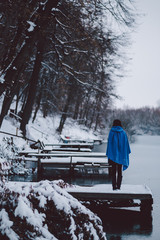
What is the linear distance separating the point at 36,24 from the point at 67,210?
867 cm

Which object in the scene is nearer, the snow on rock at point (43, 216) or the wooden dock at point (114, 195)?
the snow on rock at point (43, 216)

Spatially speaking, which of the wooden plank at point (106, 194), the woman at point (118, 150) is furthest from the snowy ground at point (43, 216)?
the woman at point (118, 150)

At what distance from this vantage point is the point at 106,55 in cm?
1401

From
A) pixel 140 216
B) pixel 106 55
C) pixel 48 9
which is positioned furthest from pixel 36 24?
pixel 140 216

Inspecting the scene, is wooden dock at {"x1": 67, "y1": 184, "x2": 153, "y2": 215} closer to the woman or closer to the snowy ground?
the woman

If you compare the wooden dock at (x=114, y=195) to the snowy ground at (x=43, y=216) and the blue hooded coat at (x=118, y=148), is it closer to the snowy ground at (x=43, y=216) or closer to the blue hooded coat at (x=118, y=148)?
the blue hooded coat at (x=118, y=148)

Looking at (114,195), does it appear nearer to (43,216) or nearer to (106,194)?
(106,194)

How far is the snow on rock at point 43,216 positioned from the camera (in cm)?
283

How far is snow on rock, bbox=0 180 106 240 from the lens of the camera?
283 centimetres

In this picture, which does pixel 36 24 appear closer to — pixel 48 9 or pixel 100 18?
pixel 48 9

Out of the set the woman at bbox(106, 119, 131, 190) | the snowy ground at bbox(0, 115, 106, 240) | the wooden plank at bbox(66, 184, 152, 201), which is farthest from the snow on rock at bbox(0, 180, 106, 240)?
the woman at bbox(106, 119, 131, 190)

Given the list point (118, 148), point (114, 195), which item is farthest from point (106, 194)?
point (118, 148)

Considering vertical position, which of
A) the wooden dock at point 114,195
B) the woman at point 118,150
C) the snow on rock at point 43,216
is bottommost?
the wooden dock at point 114,195

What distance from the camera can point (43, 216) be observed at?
3.09m
